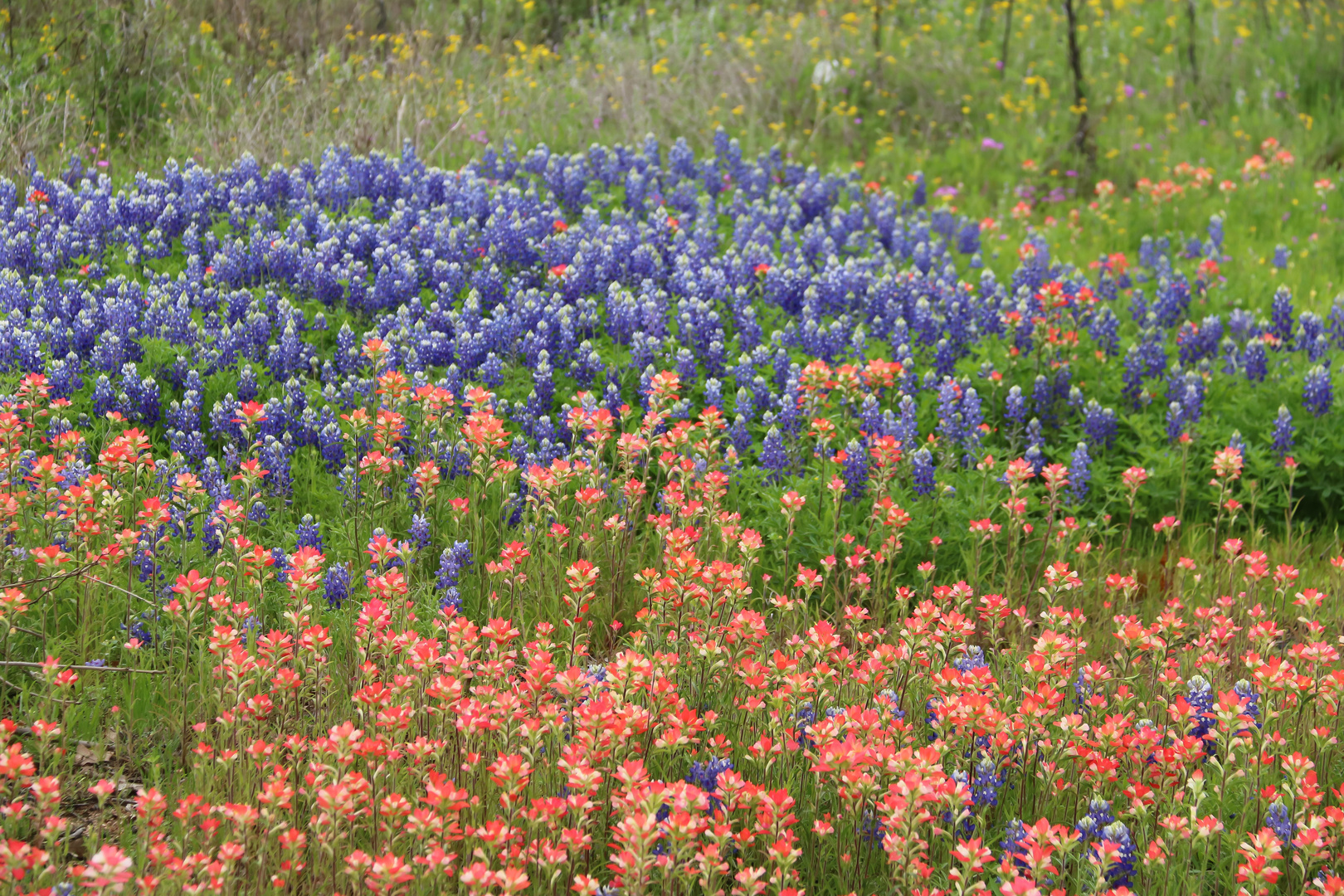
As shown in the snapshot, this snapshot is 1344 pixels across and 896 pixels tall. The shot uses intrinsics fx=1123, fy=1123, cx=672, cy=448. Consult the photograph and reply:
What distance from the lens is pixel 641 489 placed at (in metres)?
3.94

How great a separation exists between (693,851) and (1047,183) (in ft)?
28.4

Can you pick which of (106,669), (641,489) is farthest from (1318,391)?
(106,669)

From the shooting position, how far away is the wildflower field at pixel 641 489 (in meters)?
2.55

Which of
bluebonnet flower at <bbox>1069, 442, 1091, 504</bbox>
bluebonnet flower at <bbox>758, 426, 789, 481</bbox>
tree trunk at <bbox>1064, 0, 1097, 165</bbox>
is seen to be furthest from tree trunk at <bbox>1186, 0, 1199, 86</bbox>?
bluebonnet flower at <bbox>758, 426, 789, 481</bbox>

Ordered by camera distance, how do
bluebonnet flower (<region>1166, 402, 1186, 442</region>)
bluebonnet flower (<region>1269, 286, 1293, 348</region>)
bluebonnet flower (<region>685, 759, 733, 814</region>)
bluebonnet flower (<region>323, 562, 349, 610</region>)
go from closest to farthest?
bluebonnet flower (<region>685, 759, 733, 814</region>)
bluebonnet flower (<region>323, 562, 349, 610</region>)
bluebonnet flower (<region>1166, 402, 1186, 442</region>)
bluebonnet flower (<region>1269, 286, 1293, 348</region>)

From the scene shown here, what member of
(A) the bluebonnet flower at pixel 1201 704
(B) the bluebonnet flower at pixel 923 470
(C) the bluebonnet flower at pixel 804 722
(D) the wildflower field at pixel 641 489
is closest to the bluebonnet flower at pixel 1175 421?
(D) the wildflower field at pixel 641 489

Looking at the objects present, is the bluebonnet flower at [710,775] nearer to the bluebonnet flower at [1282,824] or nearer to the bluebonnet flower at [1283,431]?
the bluebonnet flower at [1282,824]

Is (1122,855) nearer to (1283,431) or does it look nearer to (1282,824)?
(1282,824)

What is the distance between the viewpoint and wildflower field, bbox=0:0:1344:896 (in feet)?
8.36

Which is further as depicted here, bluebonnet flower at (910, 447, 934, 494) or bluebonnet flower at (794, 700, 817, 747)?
bluebonnet flower at (910, 447, 934, 494)

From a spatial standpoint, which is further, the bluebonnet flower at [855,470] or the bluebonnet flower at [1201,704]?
the bluebonnet flower at [855,470]

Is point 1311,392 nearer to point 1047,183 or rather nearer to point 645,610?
point 645,610

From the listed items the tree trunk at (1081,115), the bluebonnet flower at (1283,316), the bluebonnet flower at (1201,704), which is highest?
the tree trunk at (1081,115)

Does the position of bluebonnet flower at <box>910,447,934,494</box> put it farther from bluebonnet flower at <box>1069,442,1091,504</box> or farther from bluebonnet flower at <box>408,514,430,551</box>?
bluebonnet flower at <box>408,514,430,551</box>
